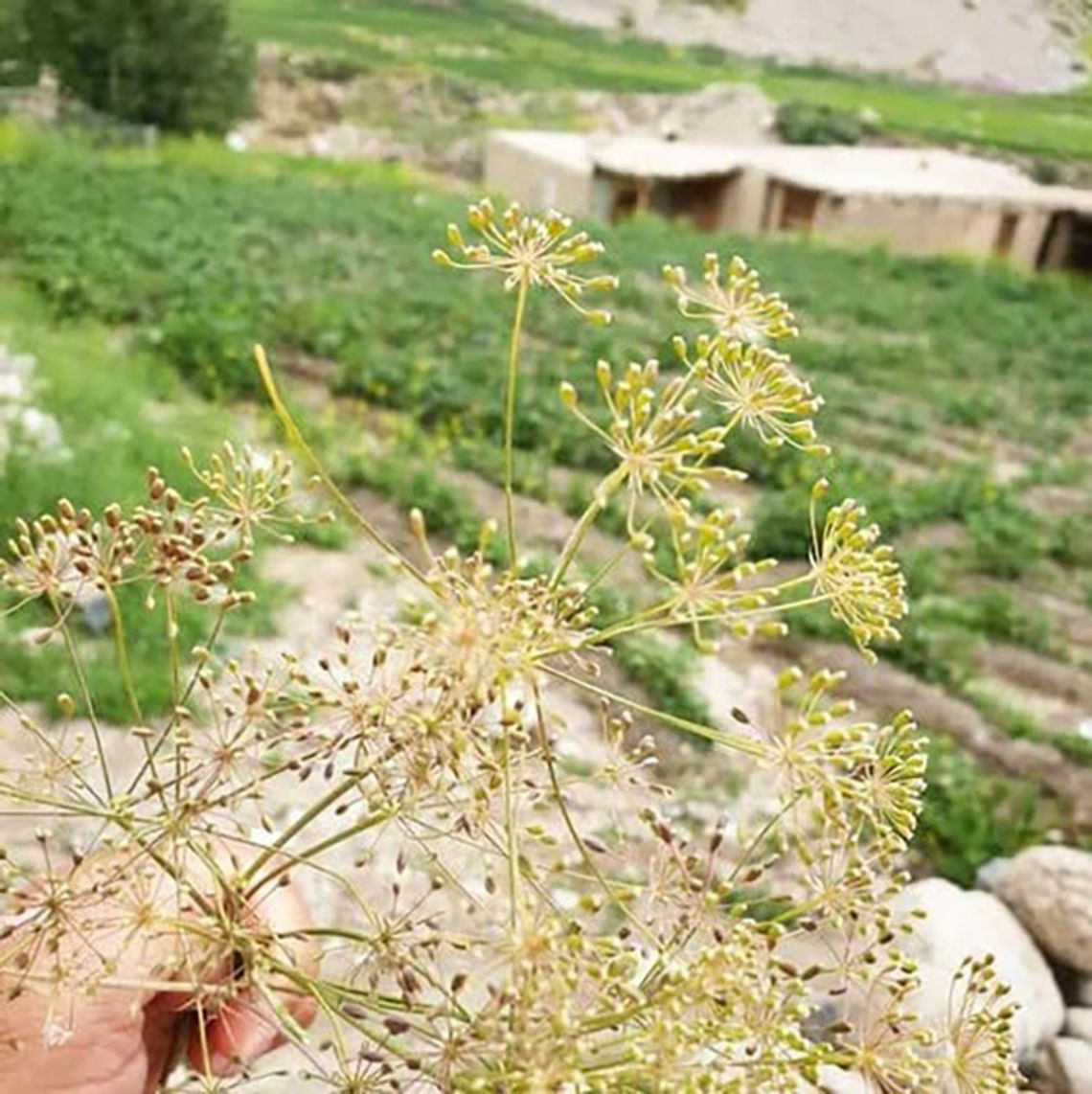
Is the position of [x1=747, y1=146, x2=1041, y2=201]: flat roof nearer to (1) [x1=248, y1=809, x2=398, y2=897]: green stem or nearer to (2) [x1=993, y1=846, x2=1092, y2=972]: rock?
(2) [x1=993, y1=846, x2=1092, y2=972]: rock

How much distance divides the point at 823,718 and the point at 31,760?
0.20 metres

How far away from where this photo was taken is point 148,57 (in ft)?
8.25

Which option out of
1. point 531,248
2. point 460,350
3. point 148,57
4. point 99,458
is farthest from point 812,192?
point 531,248

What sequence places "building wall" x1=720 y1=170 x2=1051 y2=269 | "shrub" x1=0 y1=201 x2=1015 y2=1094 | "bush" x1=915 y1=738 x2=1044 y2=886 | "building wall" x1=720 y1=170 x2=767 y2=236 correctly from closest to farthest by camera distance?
"shrub" x1=0 y1=201 x2=1015 y2=1094 < "bush" x1=915 y1=738 x2=1044 y2=886 < "building wall" x1=720 y1=170 x2=1051 y2=269 < "building wall" x1=720 y1=170 x2=767 y2=236

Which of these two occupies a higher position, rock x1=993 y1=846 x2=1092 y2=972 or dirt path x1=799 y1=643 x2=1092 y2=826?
rock x1=993 y1=846 x2=1092 y2=972

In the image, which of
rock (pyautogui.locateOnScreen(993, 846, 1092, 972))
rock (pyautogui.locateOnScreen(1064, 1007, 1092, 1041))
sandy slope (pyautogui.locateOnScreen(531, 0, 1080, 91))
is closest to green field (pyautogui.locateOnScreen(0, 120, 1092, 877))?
sandy slope (pyautogui.locateOnScreen(531, 0, 1080, 91))

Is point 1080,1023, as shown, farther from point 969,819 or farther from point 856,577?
point 856,577

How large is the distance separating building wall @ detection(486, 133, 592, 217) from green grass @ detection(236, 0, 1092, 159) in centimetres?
12

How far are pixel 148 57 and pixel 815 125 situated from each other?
1.20m

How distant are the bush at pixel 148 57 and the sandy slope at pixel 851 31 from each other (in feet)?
1.87

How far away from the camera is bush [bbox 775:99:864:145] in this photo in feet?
9.00

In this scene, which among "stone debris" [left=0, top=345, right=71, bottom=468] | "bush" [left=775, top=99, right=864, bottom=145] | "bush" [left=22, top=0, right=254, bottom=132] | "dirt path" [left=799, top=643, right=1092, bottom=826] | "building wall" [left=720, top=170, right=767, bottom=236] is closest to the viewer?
"dirt path" [left=799, top=643, right=1092, bottom=826]

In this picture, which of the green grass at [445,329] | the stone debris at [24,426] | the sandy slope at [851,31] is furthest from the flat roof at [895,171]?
the stone debris at [24,426]

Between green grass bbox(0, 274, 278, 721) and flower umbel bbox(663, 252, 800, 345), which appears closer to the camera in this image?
flower umbel bbox(663, 252, 800, 345)
